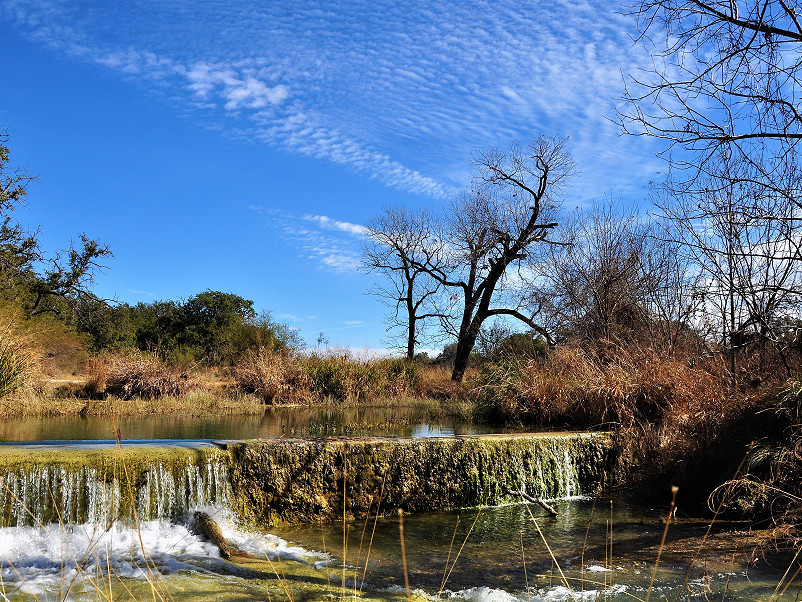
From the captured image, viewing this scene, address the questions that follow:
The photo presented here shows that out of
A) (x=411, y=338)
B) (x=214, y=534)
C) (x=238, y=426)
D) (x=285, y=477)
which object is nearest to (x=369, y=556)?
(x=214, y=534)

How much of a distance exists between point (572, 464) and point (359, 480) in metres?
3.01

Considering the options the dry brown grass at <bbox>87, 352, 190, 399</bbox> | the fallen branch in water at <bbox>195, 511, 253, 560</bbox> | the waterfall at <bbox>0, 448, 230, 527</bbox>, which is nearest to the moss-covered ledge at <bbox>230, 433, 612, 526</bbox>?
the waterfall at <bbox>0, 448, 230, 527</bbox>

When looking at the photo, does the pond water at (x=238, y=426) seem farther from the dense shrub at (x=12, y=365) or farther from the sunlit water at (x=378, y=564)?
the sunlit water at (x=378, y=564)

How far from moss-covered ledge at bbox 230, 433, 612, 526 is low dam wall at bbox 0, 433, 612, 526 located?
0.03 ft

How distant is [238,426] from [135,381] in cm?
525

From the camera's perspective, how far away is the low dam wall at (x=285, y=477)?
5141 millimetres

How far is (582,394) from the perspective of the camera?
9.57 metres

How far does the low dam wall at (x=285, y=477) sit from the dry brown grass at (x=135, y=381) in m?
Result: 9.28

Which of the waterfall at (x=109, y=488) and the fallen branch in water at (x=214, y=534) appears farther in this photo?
the waterfall at (x=109, y=488)

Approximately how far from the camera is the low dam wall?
5141mm

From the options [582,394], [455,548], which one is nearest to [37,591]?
[455,548]

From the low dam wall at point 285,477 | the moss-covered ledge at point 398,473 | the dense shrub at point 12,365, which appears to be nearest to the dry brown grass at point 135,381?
the dense shrub at point 12,365

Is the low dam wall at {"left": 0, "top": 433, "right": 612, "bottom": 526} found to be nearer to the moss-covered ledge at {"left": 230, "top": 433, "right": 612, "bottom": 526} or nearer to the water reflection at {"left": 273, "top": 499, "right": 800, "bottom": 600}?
the moss-covered ledge at {"left": 230, "top": 433, "right": 612, "bottom": 526}

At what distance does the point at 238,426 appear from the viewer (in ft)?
35.0
